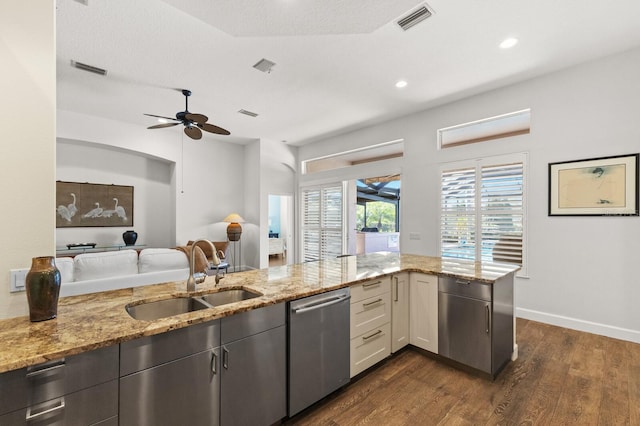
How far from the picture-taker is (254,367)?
1683 mm

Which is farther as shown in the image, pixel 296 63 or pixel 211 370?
pixel 296 63

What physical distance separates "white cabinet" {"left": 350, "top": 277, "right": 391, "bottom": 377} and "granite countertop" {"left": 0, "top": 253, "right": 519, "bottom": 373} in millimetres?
128

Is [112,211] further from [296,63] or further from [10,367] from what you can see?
[10,367]

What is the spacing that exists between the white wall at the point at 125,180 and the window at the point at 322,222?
3127 mm

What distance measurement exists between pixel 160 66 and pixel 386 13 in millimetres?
2744

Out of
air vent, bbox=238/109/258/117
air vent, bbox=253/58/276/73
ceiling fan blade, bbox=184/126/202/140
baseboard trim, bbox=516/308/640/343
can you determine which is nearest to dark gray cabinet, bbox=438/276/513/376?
baseboard trim, bbox=516/308/640/343

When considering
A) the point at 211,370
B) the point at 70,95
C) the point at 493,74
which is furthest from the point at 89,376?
the point at 70,95

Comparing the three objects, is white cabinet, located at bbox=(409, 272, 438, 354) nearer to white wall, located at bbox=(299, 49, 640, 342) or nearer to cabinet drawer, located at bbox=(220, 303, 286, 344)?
cabinet drawer, located at bbox=(220, 303, 286, 344)

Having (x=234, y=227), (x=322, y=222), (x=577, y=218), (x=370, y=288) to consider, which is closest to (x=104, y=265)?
(x=370, y=288)

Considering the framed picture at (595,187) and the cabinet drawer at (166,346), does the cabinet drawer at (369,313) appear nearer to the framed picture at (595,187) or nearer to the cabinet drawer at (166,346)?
the cabinet drawer at (166,346)

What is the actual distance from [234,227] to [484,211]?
5032 millimetres

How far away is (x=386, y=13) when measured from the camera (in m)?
2.39

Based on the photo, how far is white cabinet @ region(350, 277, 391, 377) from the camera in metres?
2.35

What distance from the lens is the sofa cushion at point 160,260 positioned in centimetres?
342
